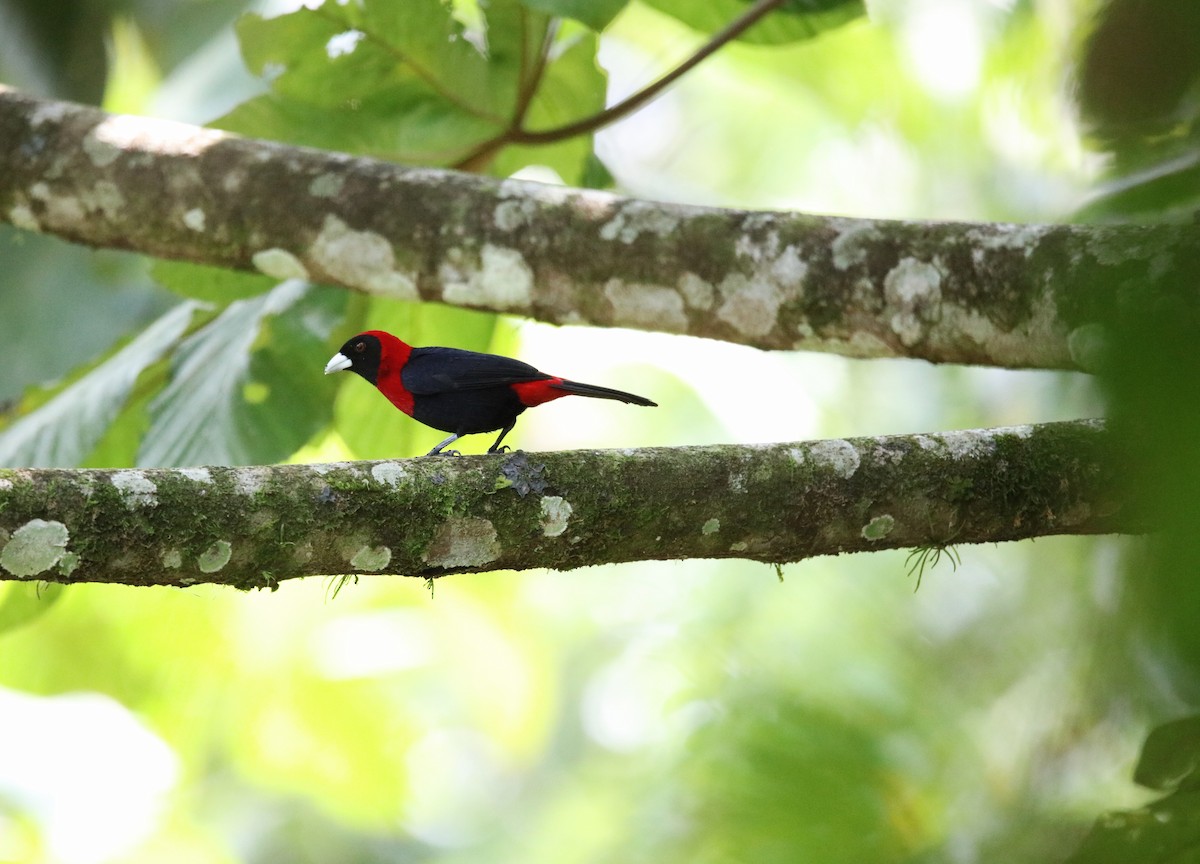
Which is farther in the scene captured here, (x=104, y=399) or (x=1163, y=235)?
(x=104, y=399)

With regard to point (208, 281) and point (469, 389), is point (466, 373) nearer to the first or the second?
point (469, 389)

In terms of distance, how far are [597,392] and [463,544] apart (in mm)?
847

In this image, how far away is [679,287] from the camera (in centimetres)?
360

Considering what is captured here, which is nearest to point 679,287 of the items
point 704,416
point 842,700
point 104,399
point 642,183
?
point 842,700

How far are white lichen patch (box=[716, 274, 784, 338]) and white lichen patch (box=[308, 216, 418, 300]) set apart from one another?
3.67 ft

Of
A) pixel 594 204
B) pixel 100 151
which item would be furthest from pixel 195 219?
pixel 594 204

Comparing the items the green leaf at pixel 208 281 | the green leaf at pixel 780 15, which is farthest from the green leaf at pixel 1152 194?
the green leaf at pixel 208 281

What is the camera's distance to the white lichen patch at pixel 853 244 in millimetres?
3398

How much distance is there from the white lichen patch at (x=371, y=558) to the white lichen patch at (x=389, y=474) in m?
0.14

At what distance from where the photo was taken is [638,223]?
3.70 metres

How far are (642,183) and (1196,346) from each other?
735cm

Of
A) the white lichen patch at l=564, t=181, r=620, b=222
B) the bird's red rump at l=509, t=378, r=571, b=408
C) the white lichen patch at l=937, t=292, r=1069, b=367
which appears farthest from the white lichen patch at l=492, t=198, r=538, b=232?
the white lichen patch at l=937, t=292, r=1069, b=367

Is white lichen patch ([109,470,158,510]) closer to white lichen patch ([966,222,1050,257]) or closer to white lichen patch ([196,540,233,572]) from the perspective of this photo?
white lichen patch ([196,540,233,572])

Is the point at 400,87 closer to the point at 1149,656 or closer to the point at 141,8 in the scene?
the point at 141,8
